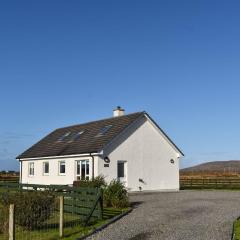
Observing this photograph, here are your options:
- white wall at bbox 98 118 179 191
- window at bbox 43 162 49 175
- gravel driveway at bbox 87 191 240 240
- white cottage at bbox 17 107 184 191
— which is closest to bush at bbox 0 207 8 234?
gravel driveway at bbox 87 191 240 240

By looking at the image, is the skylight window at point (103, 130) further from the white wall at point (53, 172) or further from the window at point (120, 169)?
the window at point (120, 169)

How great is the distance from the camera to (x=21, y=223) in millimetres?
14859

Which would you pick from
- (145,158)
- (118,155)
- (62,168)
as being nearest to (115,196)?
(118,155)

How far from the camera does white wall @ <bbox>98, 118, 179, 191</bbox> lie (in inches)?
1315

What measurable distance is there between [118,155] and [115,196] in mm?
11950

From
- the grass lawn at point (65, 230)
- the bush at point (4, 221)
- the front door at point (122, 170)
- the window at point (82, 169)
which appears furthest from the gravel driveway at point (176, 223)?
the window at point (82, 169)

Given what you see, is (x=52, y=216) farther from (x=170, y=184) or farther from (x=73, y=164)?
(x=170, y=184)

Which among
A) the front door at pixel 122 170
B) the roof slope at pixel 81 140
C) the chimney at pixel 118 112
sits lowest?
the front door at pixel 122 170

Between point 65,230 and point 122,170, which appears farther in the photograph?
point 122,170

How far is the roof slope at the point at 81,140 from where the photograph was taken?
33.7m

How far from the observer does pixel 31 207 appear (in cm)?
1484

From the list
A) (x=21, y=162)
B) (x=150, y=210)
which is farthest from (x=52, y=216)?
(x=21, y=162)

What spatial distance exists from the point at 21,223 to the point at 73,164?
65.6 feet

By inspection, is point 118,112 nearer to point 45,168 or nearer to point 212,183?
point 45,168
